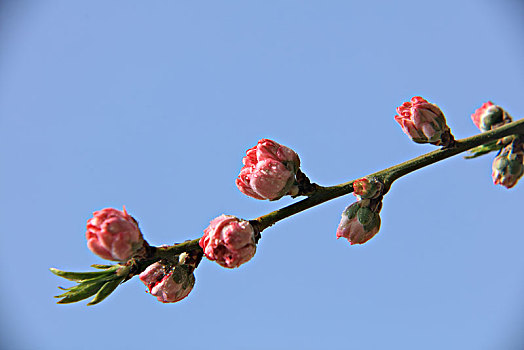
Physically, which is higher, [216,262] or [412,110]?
[412,110]

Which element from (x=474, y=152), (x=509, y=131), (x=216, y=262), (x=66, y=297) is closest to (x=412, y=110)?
(x=509, y=131)

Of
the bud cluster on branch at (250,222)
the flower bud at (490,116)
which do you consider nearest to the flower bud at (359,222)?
the bud cluster on branch at (250,222)

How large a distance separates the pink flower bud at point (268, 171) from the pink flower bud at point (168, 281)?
0.45m

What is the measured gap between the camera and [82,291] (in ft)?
7.07

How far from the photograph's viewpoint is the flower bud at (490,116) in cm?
368

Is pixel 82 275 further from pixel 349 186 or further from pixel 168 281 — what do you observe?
pixel 349 186

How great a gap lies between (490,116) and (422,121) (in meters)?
1.26

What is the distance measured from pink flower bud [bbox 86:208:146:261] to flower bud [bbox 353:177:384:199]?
0.98m

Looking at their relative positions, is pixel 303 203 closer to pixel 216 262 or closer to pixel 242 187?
pixel 242 187

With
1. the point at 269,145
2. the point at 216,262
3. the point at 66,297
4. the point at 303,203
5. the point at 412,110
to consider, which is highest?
the point at 412,110

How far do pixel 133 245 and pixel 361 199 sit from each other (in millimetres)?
1060

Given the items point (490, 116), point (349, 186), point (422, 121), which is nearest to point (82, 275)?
point (349, 186)

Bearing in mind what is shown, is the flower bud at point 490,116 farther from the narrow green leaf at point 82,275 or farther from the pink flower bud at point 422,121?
the narrow green leaf at point 82,275

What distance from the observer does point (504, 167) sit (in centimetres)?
323
